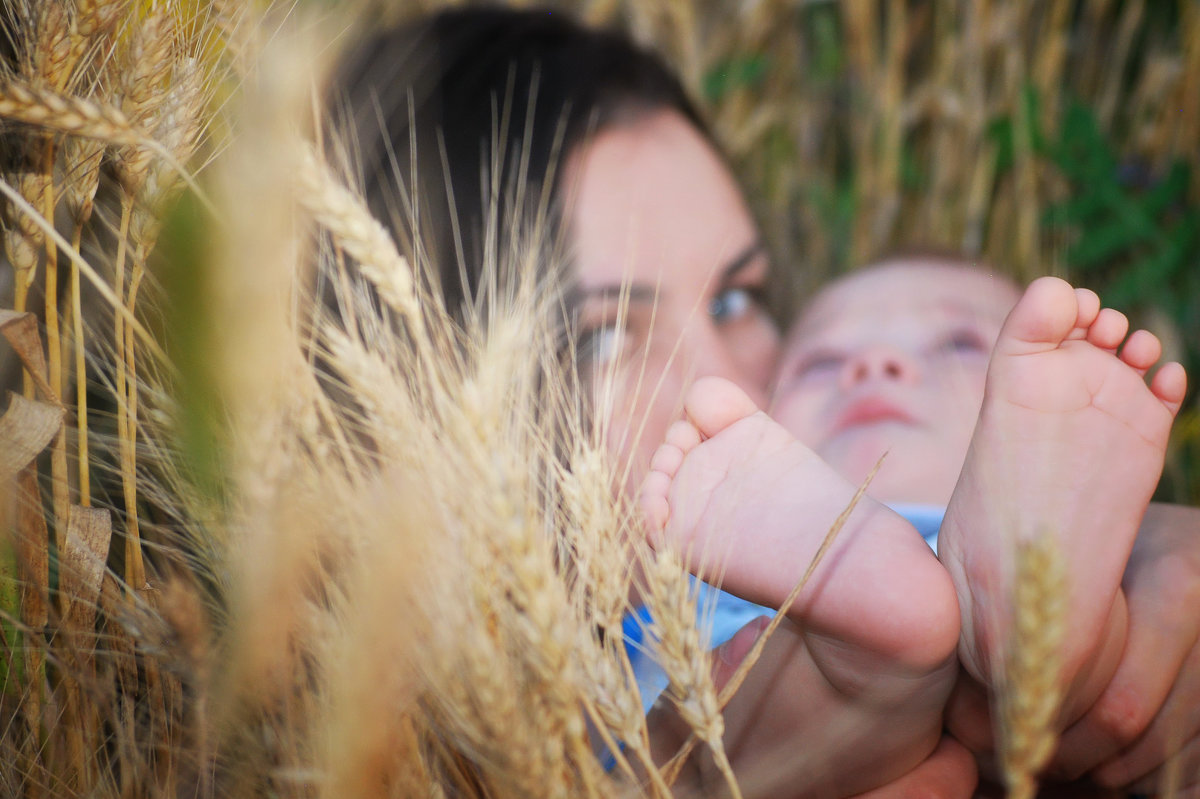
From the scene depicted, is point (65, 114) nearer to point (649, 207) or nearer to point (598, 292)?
point (598, 292)

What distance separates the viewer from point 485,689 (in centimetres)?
48

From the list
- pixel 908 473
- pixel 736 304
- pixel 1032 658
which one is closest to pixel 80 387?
pixel 1032 658

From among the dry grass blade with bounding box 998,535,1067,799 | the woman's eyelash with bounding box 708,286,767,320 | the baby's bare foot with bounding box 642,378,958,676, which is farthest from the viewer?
the woman's eyelash with bounding box 708,286,767,320

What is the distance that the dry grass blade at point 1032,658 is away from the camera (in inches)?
15.3

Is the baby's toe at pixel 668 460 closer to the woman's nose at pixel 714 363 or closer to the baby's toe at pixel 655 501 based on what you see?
the baby's toe at pixel 655 501

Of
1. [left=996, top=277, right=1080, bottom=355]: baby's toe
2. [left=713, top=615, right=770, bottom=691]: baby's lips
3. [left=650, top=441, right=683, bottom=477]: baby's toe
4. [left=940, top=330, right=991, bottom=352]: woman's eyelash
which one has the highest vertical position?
[left=996, top=277, right=1080, bottom=355]: baby's toe

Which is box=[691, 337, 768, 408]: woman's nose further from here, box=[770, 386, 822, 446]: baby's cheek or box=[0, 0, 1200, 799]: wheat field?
box=[0, 0, 1200, 799]: wheat field

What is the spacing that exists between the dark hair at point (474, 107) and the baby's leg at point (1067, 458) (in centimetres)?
66

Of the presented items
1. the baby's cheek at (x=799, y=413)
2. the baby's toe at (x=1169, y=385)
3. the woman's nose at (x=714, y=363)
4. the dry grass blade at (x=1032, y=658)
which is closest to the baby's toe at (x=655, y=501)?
the dry grass blade at (x=1032, y=658)

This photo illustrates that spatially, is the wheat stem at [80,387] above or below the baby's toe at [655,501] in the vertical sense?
above

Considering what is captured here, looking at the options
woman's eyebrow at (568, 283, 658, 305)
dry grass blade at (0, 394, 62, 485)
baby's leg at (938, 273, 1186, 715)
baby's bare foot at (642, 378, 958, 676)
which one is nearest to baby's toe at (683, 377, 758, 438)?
baby's bare foot at (642, 378, 958, 676)

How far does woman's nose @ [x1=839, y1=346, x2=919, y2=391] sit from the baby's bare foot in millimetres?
599

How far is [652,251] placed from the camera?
1.24m

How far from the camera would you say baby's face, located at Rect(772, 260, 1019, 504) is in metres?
1.19
